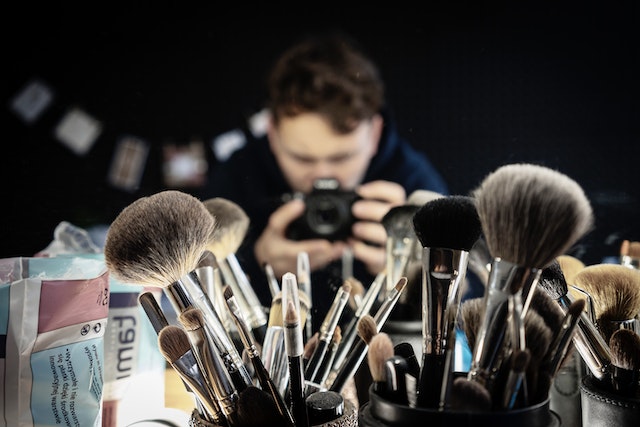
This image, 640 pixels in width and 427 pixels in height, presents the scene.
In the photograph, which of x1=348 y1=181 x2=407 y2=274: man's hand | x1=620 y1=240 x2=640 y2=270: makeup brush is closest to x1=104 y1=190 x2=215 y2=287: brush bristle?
x1=348 y1=181 x2=407 y2=274: man's hand

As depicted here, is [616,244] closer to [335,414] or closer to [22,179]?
[335,414]

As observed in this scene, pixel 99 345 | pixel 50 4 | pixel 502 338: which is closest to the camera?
pixel 502 338

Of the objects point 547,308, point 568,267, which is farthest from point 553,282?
point 568,267

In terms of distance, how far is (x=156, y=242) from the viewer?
44 cm

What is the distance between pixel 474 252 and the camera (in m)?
0.61

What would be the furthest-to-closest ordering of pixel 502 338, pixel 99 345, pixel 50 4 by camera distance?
pixel 50 4, pixel 99 345, pixel 502 338

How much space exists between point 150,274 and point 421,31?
465 mm

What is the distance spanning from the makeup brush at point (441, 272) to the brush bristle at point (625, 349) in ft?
0.42

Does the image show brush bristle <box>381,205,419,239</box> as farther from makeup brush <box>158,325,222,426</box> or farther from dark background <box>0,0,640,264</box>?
makeup brush <box>158,325,222,426</box>

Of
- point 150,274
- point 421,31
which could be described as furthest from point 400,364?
point 421,31

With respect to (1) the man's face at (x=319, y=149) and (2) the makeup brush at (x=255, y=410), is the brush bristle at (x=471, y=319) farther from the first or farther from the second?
(1) the man's face at (x=319, y=149)

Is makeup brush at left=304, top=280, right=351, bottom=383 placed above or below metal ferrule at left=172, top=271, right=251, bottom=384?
below

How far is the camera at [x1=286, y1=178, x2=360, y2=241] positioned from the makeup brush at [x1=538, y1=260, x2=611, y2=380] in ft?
1.02

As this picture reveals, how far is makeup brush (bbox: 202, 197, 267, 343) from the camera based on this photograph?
1.87 ft
